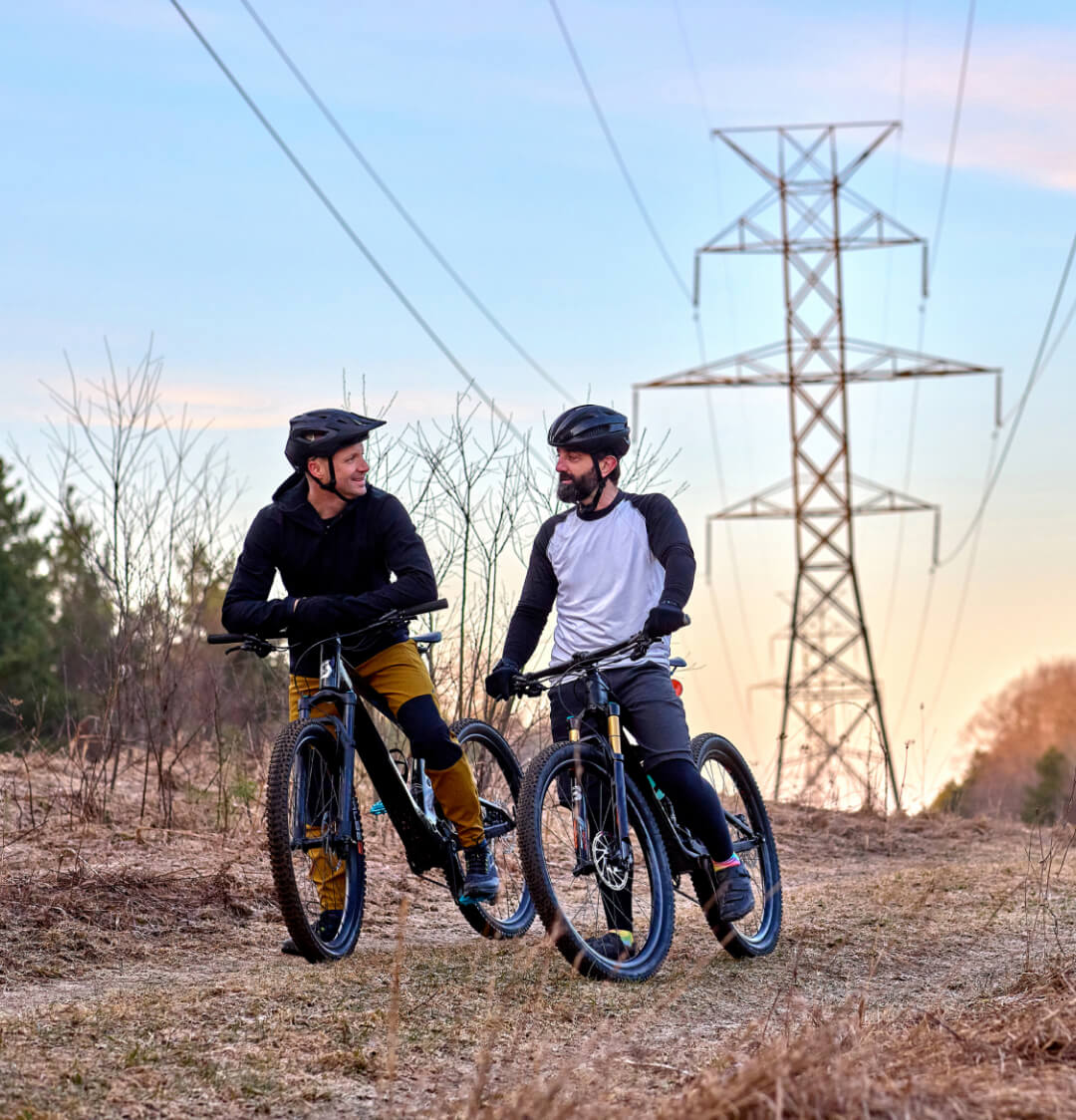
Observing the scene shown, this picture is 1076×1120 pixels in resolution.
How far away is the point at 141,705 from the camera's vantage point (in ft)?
32.6

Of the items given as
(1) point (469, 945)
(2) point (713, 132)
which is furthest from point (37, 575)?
(1) point (469, 945)

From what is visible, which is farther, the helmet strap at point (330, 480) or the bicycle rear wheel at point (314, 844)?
the helmet strap at point (330, 480)

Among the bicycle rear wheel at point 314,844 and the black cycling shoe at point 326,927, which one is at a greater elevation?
the bicycle rear wheel at point 314,844

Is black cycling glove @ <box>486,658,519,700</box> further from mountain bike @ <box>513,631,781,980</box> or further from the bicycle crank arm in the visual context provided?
the bicycle crank arm

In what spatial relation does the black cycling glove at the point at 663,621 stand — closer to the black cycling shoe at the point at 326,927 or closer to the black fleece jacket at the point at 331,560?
the black fleece jacket at the point at 331,560

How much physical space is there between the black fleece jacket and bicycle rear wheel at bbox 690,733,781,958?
4.58 ft

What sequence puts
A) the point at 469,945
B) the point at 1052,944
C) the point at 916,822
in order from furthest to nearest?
the point at 916,822 < the point at 1052,944 < the point at 469,945

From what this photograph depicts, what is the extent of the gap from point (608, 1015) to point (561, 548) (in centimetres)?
181

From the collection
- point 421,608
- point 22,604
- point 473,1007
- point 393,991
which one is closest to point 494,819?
point 421,608

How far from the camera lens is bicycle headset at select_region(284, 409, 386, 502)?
19.1ft

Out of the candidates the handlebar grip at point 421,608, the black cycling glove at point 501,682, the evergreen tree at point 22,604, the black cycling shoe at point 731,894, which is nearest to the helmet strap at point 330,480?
the handlebar grip at point 421,608

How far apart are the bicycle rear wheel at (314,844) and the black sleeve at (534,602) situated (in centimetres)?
80

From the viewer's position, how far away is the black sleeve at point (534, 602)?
5.96 meters

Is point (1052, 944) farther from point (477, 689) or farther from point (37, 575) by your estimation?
point (37, 575)
